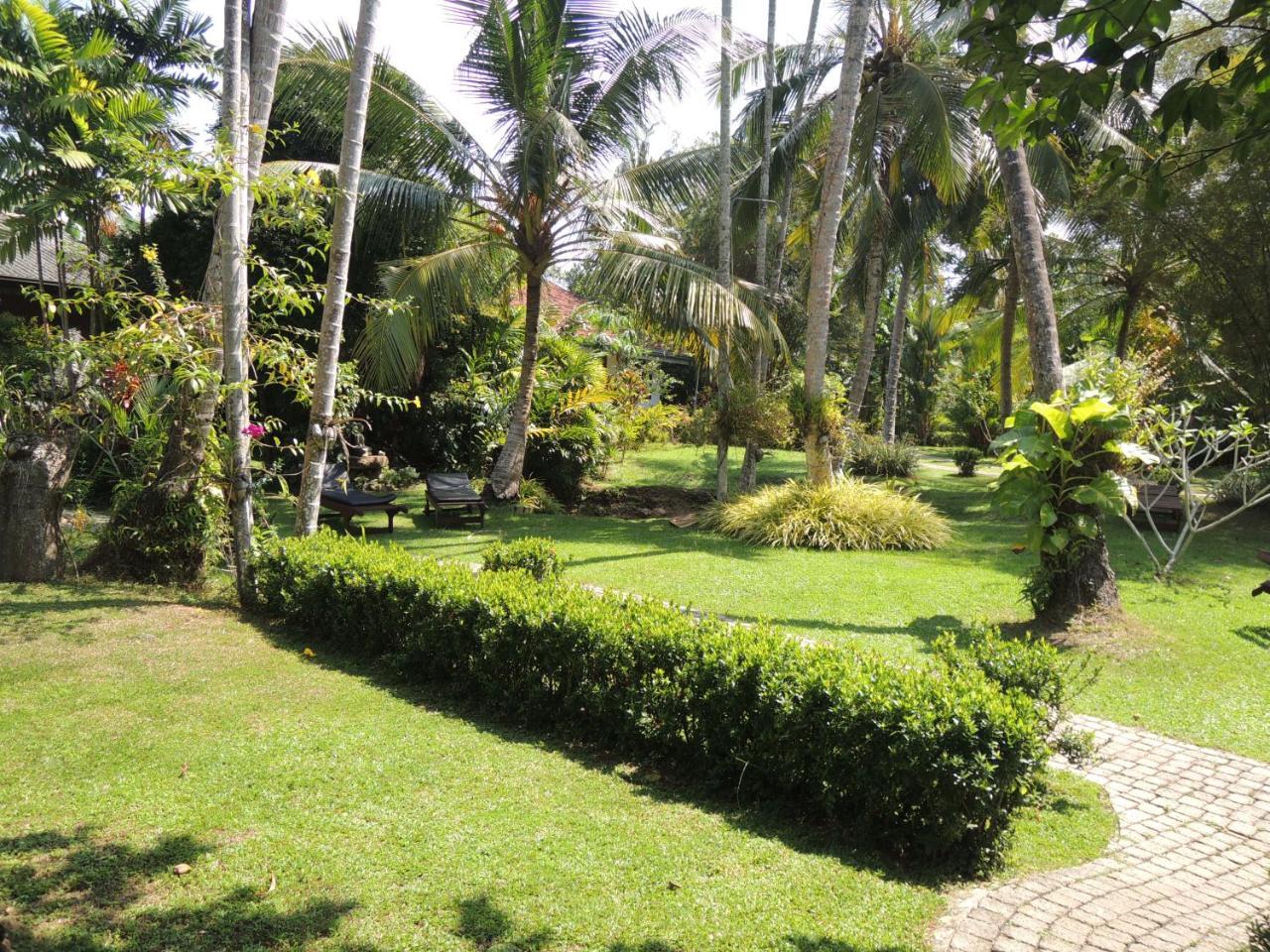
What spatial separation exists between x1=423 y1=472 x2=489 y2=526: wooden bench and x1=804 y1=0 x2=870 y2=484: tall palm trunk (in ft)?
16.4

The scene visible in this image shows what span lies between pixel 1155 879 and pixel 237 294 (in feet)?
25.2

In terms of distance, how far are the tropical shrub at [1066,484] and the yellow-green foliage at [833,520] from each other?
4.01 m

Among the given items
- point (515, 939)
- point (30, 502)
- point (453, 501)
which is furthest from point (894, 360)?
point (515, 939)

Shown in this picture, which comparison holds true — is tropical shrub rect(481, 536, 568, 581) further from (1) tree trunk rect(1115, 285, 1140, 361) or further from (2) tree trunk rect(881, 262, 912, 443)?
(1) tree trunk rect(1115, 285, 1140, 361)

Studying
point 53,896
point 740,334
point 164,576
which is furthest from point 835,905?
point 740,334

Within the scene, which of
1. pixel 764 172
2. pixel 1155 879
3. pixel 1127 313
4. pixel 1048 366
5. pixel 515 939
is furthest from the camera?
pixel 1127 313

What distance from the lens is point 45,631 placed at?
629cm

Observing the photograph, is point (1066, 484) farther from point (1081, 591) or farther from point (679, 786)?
point (679, 786)

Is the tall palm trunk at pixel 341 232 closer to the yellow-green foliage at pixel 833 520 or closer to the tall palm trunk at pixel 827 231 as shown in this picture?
the yellow-green foliage at pixel 833 520

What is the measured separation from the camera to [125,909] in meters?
3.08

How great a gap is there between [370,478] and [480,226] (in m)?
4.85

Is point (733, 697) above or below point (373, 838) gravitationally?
above

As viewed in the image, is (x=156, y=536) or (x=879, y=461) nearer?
(x=156, y=536)

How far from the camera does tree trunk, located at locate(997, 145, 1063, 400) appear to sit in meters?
8.55
